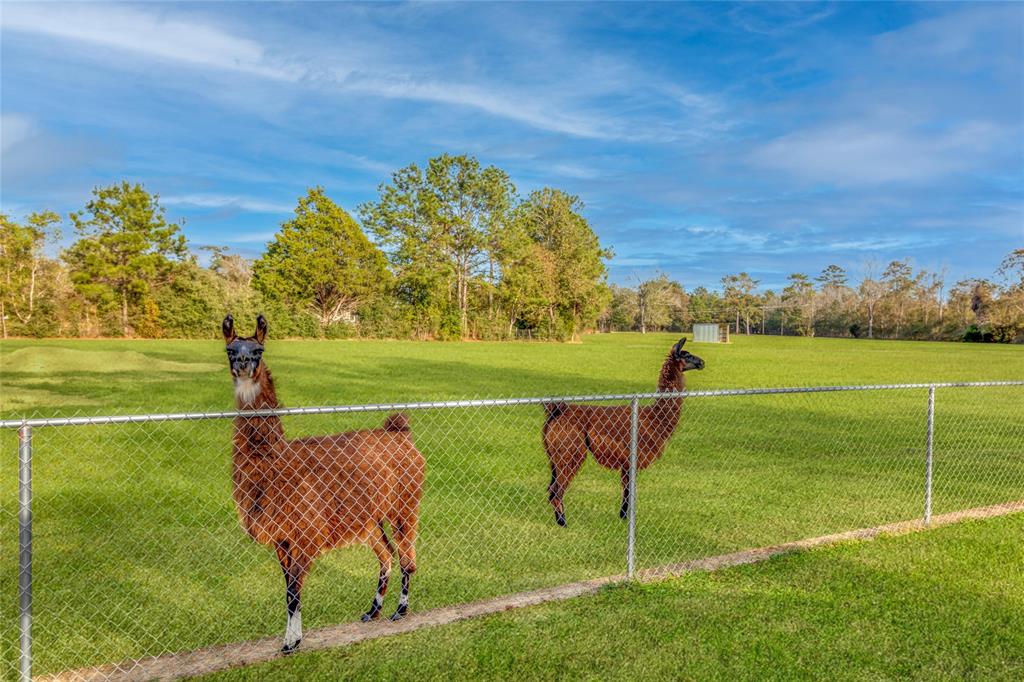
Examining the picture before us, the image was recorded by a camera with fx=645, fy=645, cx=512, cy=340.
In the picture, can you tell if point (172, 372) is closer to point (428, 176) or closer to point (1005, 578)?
point (1005, 578)

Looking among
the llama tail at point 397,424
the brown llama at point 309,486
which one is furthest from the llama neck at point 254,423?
the llama tail at point 397,424

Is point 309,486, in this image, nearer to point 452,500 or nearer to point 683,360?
point 452,500

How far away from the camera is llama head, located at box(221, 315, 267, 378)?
12.4 feet

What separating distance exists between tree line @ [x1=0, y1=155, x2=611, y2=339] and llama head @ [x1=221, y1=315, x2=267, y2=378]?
51325 millimetres

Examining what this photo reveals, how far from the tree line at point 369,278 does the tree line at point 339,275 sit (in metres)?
0.12

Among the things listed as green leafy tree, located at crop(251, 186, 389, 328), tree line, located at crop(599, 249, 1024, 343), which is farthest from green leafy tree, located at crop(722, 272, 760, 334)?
green leafy tree, located at crop(251, 186, 389, 328)

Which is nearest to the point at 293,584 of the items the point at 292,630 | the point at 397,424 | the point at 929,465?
the point at 292,630

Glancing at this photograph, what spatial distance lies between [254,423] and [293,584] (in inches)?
42.5

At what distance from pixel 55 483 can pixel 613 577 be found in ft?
25.3

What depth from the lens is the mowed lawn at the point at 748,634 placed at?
396cm

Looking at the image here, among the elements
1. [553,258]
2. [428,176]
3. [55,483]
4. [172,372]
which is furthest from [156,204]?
[55,483]

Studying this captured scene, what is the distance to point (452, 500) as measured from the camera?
8.05m

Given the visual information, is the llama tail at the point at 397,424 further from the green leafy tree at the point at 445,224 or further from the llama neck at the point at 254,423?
the green leafy tree at the point at 445,224

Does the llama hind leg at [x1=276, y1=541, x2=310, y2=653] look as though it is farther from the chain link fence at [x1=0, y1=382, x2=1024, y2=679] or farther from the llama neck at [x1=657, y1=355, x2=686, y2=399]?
the llama neck at [x1=657, y1=355, x2=686, y2=399]
